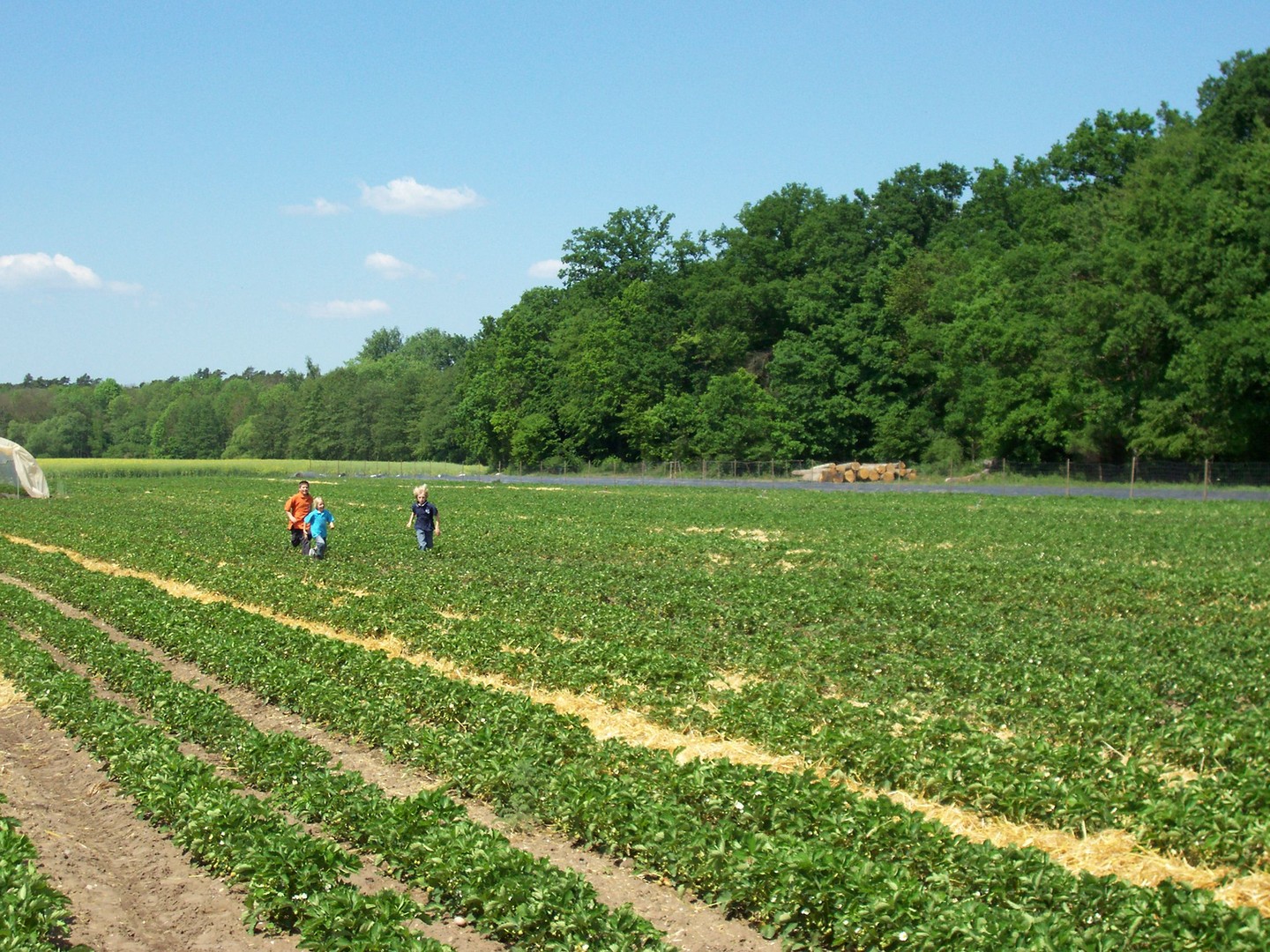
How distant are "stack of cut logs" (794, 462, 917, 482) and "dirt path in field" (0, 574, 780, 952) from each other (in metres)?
55.8

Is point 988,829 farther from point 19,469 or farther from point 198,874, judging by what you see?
point 19,469

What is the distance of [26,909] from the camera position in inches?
227

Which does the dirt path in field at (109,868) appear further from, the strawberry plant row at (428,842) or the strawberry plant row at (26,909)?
the strawberry plant row at (428,842)

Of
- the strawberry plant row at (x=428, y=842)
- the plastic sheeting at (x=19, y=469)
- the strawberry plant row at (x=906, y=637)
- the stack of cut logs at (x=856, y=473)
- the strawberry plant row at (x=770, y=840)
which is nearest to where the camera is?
the strawberry plant row at (x=770, y=840)

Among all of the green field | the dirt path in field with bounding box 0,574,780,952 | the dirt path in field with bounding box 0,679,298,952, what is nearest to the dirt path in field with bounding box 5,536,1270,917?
the green field

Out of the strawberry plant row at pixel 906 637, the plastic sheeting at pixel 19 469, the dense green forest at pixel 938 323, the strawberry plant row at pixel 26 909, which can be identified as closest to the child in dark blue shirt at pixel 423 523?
the strawberry plant row at pixel 906 637

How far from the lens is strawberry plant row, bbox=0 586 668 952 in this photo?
5789 millimetres

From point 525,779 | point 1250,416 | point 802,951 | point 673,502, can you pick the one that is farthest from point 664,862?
point 1250,416

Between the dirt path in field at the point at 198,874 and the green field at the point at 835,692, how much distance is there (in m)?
0.17

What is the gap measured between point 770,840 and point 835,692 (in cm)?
485

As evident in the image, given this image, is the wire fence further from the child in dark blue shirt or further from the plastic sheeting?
the plastic sheeting

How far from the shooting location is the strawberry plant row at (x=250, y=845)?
5.82 metres

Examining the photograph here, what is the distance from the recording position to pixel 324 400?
131m

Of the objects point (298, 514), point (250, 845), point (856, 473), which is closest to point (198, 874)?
point (250, 845)
